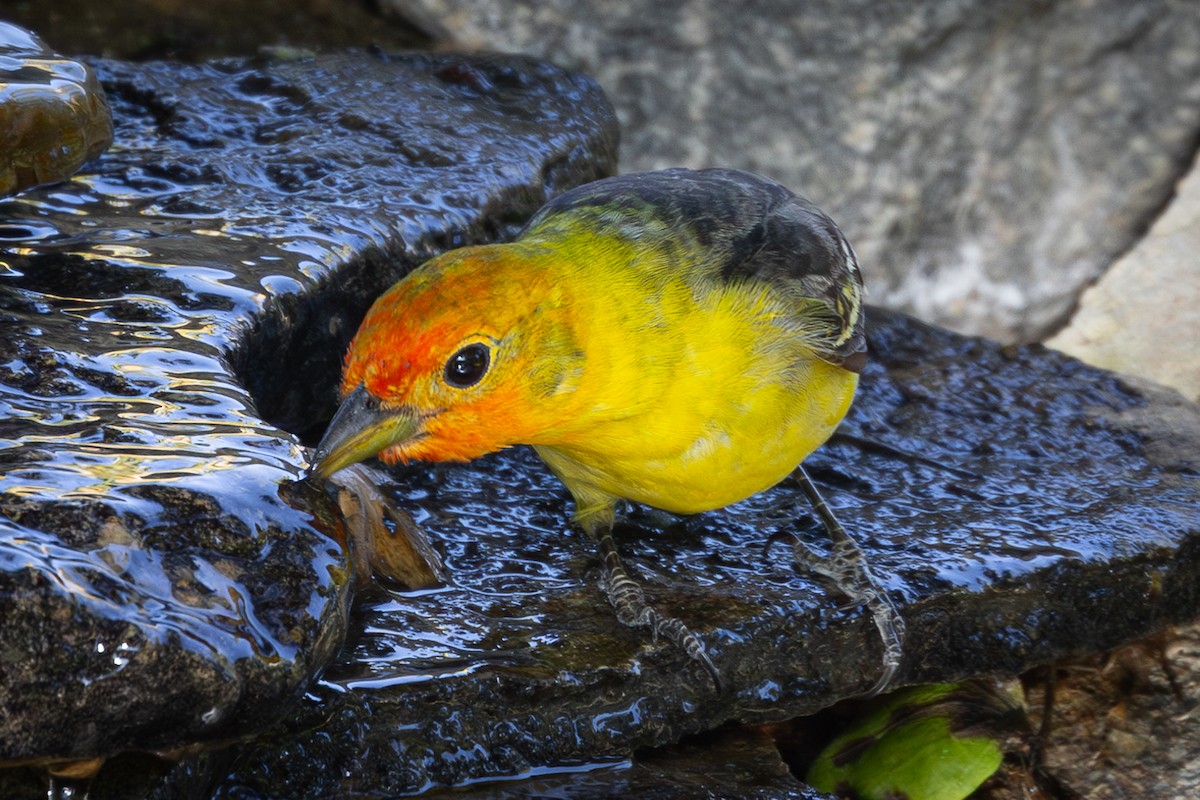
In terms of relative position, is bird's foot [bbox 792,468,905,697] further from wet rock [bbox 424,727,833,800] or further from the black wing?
the black wing

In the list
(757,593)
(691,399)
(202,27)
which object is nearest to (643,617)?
(757,593)

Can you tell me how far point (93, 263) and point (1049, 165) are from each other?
520cm

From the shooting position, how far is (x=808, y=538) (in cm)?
370

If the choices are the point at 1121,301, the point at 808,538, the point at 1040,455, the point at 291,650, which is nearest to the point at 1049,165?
the point at 1121,301

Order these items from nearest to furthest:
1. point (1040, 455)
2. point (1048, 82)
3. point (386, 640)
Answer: point (386, 640), point (1040, 455), point (1048, 82)

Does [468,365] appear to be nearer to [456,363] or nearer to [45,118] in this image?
[456,363]

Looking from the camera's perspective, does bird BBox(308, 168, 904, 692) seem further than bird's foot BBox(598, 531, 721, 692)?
No

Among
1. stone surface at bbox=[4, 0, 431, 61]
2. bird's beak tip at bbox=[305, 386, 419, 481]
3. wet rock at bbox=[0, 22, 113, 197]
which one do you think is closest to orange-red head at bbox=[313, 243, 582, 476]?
bird's beak tip at bbox=[305, 386, 419, 481]

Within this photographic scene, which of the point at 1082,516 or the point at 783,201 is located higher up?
the point at 783,201

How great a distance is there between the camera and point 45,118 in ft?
10.6

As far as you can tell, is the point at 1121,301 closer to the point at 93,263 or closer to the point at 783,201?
the point at 783,201

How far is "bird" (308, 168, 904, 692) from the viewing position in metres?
2.90

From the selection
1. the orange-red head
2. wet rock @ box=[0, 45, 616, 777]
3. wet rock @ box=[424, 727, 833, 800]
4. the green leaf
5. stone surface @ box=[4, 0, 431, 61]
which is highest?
the orange-red head

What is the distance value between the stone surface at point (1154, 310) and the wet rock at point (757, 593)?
5.00ft
